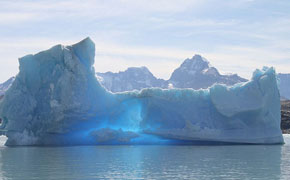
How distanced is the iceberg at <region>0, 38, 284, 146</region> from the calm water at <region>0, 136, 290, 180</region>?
687cm

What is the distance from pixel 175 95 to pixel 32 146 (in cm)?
1245

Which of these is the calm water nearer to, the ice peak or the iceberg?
the iceberg

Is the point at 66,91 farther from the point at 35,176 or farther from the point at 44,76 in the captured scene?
the point at 35,176

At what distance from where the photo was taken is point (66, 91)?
3631 cm

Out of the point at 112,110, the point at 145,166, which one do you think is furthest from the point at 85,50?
the point at 145,166

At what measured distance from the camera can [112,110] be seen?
3844 cm

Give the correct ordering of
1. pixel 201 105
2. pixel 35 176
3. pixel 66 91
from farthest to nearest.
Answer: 1. pixel 201 105
2. pixel 66 91
3. pixel 35 176

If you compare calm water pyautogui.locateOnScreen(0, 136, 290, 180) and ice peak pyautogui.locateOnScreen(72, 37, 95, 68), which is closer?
calm water pyautogui.locateOnScreen(0, 136, 290, 180)

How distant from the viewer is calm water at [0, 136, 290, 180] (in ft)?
65.9

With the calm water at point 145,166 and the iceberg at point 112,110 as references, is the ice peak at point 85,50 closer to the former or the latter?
the iceberg at point 112,110

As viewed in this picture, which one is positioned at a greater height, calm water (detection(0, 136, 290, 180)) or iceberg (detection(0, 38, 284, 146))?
iceberg (detection(0, 38, 284, 146))

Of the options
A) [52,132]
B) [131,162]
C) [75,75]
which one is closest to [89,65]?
[75,75]

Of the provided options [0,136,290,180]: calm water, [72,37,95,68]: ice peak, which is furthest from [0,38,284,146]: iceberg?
→ [0,136,290,180]: calm water

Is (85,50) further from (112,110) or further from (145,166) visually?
(145,166)
